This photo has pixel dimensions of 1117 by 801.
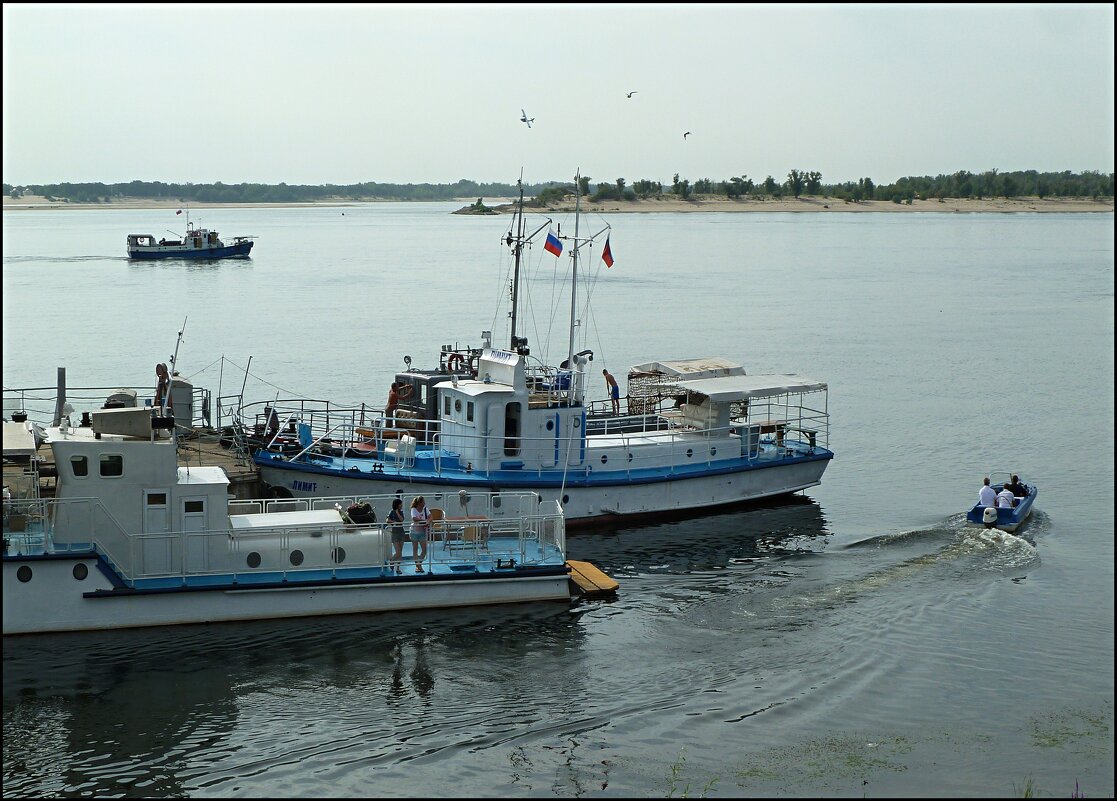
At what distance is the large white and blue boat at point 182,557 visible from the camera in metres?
21.7

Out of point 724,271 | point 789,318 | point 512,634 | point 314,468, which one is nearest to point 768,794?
point 512,634

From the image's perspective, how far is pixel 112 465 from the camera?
2194 cm

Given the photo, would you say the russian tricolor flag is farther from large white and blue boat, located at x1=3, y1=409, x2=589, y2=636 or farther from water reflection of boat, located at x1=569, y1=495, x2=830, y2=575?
large white and blue boat, located at x1=3, y1=409, x2=589, y2=636

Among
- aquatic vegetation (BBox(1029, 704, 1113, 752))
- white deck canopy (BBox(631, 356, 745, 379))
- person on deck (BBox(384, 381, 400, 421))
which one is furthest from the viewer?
white deck canopy (BBox(631, 356, 745, 379))

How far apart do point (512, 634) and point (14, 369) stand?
45990 millimetres

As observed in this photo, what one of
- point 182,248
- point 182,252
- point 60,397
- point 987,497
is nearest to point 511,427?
point 60,397

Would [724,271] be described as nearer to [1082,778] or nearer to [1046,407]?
[1046,407]

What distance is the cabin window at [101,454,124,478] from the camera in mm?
21853

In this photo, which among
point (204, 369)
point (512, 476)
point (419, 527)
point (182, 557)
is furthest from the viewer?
point (204, 369)

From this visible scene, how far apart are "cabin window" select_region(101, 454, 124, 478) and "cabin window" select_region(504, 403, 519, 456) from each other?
1069 centimetres

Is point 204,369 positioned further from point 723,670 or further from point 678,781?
point 678,781

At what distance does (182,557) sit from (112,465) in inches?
82.7

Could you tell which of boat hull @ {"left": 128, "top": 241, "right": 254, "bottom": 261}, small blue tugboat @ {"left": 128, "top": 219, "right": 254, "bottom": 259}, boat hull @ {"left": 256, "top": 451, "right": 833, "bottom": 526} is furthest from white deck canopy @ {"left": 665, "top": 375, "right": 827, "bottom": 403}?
boat hull @ {"left": 128, "top": 241, "right": 254, "bottom": 261}

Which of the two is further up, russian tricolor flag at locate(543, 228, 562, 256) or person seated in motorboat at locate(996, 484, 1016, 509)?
russian tricolor flag at locate(543, 228, 562, 256)
